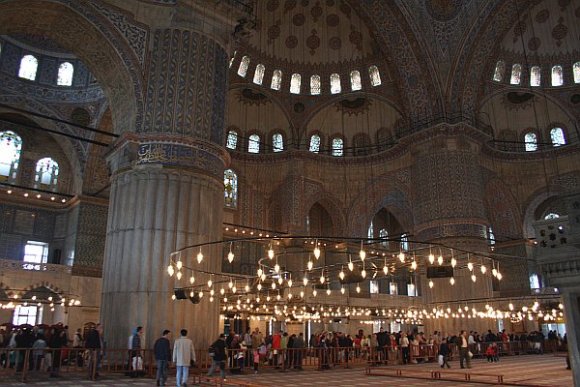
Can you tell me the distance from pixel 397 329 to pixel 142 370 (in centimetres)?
2003

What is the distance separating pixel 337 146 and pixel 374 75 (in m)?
3.85

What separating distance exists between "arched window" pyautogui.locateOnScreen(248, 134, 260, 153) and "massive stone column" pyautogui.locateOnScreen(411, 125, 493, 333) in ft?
25.6

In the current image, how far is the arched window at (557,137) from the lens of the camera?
25.1 m

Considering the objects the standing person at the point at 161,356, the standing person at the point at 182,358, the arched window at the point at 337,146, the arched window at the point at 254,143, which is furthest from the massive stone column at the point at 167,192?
the arched window at the point at 337,146

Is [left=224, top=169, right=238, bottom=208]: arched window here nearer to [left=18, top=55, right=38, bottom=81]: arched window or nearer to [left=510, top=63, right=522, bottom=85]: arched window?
[left=18, top=55, right=38, bottom=81]: arched window

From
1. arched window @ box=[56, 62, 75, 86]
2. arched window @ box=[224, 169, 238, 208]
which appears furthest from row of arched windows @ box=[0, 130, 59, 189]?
arched window @ box=[224, 169, 238, 208]

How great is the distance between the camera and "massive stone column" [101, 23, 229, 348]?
12.0 metres

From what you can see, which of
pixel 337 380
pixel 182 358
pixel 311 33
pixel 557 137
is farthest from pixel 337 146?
pixel 182 358

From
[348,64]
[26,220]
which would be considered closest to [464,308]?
[348,64]

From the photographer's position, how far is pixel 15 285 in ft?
→ 63.2

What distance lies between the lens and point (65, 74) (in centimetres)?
2169

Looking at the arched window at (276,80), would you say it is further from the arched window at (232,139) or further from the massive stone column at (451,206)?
the massive stone column at (451,206)

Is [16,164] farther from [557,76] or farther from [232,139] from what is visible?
[557,76]

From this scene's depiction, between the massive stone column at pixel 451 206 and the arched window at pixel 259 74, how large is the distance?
26.7ft
